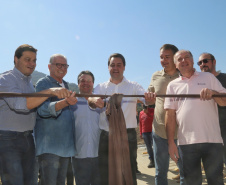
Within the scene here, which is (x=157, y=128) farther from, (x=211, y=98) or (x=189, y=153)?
(x=211, y=98)

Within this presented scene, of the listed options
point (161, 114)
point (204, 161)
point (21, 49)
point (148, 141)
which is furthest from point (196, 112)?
point (148, 141)

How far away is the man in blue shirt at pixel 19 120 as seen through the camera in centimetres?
252

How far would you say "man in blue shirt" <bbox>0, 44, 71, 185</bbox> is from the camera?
8.28 feet

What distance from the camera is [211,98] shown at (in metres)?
2.75

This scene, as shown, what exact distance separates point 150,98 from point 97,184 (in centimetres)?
183

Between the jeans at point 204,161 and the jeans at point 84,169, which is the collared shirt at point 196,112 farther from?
the jeans at point 84,169

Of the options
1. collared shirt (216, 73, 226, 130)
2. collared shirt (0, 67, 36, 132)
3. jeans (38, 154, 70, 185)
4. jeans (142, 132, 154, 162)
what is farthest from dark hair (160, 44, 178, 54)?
jeans (142, 132, 154, 162)

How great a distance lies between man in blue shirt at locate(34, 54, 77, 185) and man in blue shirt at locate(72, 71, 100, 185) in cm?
42

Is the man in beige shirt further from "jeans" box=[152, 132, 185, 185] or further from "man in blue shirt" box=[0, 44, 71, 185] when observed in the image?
"man in blue shirt" box=[0, 44, 71, 185]

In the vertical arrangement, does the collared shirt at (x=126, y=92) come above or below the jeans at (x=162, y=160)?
above

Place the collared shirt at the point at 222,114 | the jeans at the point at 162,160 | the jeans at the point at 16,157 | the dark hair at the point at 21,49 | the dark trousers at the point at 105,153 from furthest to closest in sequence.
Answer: the collared shirt at the point at 222,114
the jeans at the point at 162,160
the dark trousers at the point at 105,153
the dark hair at the point at 21,49
the jeans at the point at 16,157

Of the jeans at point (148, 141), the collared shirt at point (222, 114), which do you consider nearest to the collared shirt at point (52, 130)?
the collared shirt at point (222, 114)

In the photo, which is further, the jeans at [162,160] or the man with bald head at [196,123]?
the jeans at [162,160]

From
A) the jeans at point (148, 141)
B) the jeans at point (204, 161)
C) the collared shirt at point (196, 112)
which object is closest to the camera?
the jeans at point (204, 161)
